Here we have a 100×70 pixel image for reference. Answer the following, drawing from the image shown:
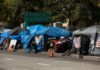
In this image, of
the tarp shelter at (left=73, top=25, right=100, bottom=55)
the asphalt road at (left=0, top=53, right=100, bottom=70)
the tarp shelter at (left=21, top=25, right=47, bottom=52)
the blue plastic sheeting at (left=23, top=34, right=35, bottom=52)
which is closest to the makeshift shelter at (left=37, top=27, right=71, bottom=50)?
the tarp shelter at (left=21, top=25, right=47, bottom=52)

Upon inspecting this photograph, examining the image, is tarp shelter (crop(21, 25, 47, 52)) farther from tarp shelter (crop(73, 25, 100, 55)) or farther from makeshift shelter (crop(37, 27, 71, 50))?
tarp shelter (crop(73, 25, 100, 55))

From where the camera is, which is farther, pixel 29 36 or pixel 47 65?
pixel 29 36

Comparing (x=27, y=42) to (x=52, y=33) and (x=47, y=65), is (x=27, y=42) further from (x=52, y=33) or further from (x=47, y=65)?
(x=47, y=65)

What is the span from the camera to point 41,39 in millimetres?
24000

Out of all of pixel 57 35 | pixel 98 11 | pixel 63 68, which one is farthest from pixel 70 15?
pixel 63 68

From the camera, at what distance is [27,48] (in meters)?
24.8

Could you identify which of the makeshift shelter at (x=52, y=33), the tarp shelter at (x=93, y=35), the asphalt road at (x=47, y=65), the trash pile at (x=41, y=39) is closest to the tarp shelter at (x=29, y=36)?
the trash pile at (x=41, y=39)

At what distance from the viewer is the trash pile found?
75.2 feet

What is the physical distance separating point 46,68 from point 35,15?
17741 mm

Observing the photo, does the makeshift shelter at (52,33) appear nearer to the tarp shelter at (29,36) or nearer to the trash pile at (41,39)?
the trash pile at (41,39)

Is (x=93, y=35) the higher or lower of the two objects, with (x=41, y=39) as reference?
higher

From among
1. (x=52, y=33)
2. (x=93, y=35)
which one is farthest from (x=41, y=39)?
(x=93, y=35)

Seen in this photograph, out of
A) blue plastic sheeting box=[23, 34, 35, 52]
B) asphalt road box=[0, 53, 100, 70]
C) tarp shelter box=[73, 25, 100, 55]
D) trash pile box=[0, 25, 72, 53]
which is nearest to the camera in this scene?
asphalt road box=[0, 53, 100, 70]

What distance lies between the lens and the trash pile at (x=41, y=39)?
75.2 feet
